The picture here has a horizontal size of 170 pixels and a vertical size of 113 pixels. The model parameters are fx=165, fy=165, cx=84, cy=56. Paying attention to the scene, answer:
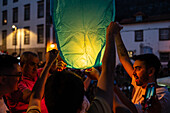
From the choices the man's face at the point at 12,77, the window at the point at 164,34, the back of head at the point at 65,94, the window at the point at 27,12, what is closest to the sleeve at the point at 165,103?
the back of head at the point at 65,94

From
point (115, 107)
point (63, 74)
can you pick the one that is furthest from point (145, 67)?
point (63, 74)

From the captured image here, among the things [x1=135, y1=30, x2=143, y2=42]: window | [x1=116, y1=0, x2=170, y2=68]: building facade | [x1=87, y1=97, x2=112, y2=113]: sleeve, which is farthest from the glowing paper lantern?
[x1=135, y1=30, x2=143, y2=42]: window

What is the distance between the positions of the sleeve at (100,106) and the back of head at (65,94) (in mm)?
84

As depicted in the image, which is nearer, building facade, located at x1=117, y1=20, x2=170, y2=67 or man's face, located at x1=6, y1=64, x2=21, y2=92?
man's face, located at x1=6, y1=64, x2=21, y2=92

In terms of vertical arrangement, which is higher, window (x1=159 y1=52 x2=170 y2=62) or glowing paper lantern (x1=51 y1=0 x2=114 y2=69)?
glowing paper lantern (x1=51 y1=0 x2=114 y2=69)

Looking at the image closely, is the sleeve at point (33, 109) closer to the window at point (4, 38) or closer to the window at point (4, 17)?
the window at point (4, 38)

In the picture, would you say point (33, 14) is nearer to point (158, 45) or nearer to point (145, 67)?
point (158, 45)

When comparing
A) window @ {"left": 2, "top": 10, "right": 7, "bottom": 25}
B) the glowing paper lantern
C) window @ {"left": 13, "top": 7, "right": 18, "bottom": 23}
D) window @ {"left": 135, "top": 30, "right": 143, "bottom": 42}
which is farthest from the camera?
window @ {"left": 2, "top": 10, "right": 7, "bottom": 25}

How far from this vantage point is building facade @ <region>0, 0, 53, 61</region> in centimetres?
1781

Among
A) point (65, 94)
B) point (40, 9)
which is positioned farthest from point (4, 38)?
point (65, 94)

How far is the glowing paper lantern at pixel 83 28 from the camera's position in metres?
1.66

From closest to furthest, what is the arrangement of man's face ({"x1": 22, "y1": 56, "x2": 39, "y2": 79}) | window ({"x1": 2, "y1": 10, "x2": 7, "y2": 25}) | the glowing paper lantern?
1. the glowing paper lantern
2. man's face ({"x1": 22, "y1": 56, "x2": 39, "y2": 79})
3. window ({"x1": 2, "y1": 10, "x2": 7, "y2": 25})

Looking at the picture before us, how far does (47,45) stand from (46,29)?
1.72m

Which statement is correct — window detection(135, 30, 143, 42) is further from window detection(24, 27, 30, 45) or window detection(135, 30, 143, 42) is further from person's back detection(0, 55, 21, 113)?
person's back detection(0, 55, 21, 113)
